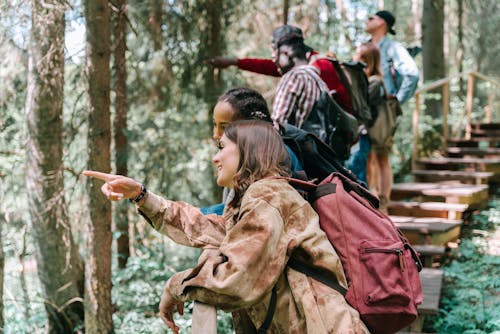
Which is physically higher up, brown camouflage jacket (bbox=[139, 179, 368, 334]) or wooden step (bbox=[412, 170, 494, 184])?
brown camouflage jacket (bbox=[139, 179, 368, 334])

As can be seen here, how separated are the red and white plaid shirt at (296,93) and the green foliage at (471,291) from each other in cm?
219

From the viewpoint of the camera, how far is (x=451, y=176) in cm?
855

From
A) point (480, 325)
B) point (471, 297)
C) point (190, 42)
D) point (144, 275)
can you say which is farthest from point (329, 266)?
point (190, 42)

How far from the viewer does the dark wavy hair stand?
3105mm

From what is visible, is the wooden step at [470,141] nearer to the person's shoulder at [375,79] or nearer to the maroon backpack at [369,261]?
the person's shoulder at [375,79]

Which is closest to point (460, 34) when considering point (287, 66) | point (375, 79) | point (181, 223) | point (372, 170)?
point (372, 170)

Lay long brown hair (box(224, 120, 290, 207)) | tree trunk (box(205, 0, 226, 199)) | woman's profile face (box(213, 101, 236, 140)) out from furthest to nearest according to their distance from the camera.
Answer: tree trunk (box(205, 0, 226, 199)), woman's profile face (box(213, 101, 236, 140)), long brown hair (box(224, 120, 290, 207))

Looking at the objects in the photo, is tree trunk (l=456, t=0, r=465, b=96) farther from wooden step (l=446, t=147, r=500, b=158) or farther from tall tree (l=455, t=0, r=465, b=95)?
wooden step (l=446, t=147, r=500, b=158)

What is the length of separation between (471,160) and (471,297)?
14.8ft

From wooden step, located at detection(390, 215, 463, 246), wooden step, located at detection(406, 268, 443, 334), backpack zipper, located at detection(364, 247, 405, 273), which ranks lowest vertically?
wooden step, located at detection(406, 268, 443, 334)

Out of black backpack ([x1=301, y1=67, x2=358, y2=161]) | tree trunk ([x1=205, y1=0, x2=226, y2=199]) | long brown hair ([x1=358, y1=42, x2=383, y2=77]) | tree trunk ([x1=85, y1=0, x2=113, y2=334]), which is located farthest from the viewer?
tree trunk ([x1=205, y1=0, x2=226, y2=199])

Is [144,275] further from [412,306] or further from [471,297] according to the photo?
[412,306]

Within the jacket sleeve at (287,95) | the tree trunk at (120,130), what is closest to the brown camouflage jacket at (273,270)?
the jacket sleeve at (287,95)

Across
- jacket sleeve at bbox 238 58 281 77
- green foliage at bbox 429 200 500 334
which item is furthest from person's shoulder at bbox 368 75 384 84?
green foliage at bbox 429 200 500 334
